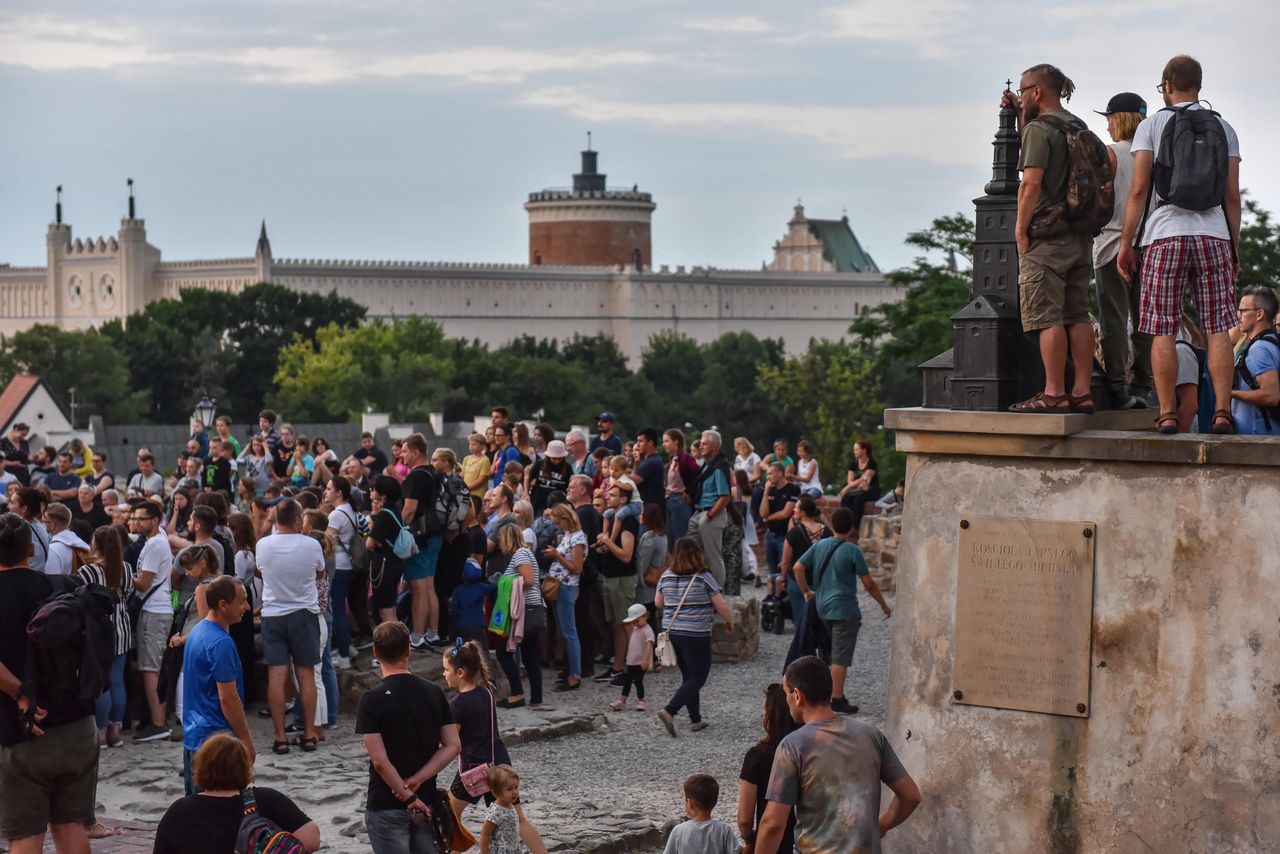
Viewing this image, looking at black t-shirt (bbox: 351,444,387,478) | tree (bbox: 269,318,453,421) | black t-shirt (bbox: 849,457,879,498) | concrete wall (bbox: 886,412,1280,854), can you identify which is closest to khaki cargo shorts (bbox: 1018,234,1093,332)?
concrete wall (bbox: 886,412,1280,854)

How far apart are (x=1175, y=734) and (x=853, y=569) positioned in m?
4.06

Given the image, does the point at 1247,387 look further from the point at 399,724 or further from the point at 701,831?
the point at 399,724

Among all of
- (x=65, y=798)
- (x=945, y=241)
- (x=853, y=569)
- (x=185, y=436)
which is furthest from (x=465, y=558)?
(x=185, y=436)

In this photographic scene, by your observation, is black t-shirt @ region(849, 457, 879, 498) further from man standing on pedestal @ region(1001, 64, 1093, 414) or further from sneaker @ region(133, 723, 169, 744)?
man standing on pedestal @ region(1001, 64, 1093, 414)

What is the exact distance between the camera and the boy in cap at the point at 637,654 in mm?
12359

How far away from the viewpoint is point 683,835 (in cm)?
738

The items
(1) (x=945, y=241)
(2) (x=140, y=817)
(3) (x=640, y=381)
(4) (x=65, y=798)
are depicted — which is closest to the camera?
(4) (x=65, y=798)

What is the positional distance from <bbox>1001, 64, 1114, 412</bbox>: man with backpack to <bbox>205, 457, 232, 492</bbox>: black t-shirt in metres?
9.04

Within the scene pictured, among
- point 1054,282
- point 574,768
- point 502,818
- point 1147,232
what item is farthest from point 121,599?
point 1147,232

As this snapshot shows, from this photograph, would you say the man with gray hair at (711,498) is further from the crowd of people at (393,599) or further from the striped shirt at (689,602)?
the striped shirt at (689,602)

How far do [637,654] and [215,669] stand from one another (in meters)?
4.58

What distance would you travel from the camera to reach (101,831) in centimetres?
931

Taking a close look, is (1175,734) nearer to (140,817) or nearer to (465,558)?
(140,817)

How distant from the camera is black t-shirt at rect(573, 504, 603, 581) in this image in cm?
1334
